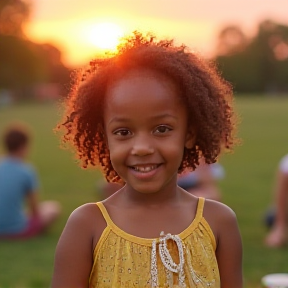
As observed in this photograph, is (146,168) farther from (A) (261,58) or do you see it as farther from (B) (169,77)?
(A) (261,58)

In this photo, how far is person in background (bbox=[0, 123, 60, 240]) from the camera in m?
7.04

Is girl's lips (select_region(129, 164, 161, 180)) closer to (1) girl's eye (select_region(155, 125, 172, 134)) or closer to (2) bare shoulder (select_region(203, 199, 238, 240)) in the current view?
(1) girl's eye (select_region(155, 125, 172, 134))

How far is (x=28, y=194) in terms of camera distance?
7418 millimetres

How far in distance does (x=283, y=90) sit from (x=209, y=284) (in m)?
86.8

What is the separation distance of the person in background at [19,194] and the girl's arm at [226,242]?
4798 mm

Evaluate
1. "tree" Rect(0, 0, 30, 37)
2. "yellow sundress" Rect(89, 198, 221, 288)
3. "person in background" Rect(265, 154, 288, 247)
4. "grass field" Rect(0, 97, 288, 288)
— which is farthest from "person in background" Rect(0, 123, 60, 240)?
"tree" Rect(0, 0, 30, 37)

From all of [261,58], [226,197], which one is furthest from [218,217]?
[261,58]

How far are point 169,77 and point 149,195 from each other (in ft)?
1.33

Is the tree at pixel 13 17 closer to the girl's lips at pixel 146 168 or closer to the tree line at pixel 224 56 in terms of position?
the tree line at pixel 224 56

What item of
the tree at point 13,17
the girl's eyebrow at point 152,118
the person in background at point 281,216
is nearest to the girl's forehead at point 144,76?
the girl's eyebrow at point 152,118

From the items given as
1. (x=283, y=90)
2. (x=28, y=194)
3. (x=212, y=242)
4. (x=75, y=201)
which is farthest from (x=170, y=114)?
(x=283, y=90)

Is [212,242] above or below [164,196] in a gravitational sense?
below

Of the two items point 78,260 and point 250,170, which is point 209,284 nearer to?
point 78,260

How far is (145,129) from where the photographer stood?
2.24m
